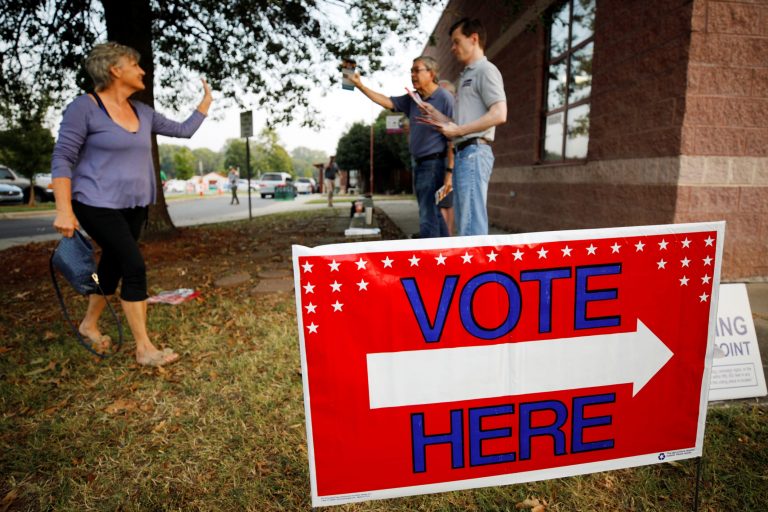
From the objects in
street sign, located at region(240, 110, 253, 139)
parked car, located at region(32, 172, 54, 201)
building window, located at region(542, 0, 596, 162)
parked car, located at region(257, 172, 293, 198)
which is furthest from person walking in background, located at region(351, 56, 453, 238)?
parked car, located at region(257, 172, 293, 198)

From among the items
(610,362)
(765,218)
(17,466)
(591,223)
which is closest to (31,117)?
(17,466)

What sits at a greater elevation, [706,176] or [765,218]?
[706,176]

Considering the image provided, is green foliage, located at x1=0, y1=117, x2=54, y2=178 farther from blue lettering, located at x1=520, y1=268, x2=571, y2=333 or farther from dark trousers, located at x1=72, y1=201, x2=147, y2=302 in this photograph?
blue lettering, located at x1=520, y1=268, x2=571, y2=333

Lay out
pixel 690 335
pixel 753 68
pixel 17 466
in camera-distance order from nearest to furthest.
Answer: pixel 690 335 → pixel 17 466 → pixel 753 68

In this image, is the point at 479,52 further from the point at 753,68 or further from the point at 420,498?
the point at 420,498

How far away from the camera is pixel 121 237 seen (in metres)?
2.79

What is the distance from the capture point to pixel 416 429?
1391mm

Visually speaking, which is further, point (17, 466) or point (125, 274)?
point (125, 274)

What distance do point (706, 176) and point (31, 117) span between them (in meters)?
11.7

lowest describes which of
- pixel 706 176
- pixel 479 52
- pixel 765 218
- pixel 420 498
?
pixel 420 498

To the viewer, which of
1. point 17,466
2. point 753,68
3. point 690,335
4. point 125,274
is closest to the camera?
point 690,335

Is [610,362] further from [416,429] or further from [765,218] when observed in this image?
[765,218]

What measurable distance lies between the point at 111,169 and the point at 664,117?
4.59m

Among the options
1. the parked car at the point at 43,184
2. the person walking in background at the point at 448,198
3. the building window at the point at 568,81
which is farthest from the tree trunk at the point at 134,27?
the parked car at the point at 43,184
